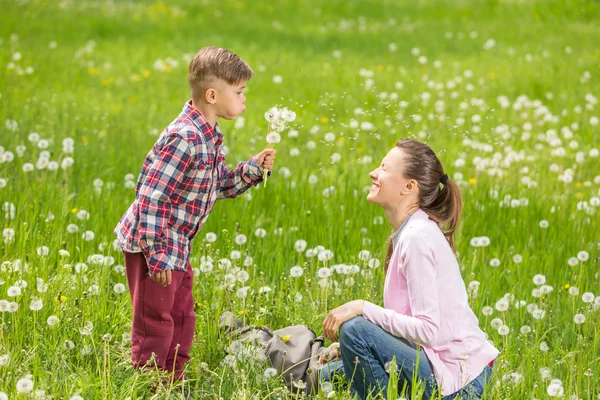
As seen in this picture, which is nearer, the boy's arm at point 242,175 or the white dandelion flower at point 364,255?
the boy's arm at point 242,175

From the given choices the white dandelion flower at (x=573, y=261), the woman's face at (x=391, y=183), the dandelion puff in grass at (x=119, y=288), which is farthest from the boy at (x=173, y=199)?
the white dandelion flower at (x=573, y=261)

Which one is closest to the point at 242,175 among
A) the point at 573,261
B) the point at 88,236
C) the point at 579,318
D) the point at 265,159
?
the point at 265,159

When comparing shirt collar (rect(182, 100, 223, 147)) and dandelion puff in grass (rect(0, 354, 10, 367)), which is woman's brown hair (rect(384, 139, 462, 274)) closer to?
shirt collar (rect(182, 100, 223, 147))

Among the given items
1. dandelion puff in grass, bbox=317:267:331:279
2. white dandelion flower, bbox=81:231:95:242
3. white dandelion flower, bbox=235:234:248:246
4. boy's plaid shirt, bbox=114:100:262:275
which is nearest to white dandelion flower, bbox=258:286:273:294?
dandelion puff in grass, bbox=317:267:331:279

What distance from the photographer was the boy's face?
11.7 ft

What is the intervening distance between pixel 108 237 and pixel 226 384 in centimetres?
179

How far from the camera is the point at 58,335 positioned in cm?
383

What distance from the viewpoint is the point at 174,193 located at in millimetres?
3504

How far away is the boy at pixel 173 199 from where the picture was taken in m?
3.42

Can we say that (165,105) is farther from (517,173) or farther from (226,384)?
(226,384)

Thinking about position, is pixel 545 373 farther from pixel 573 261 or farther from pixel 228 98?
pixel 228 98

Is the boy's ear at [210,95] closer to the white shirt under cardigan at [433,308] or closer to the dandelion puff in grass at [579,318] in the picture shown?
the white shirt under cardigan at [433,308]

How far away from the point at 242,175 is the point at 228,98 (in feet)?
1.19

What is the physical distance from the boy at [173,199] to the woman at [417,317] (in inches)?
24.5
